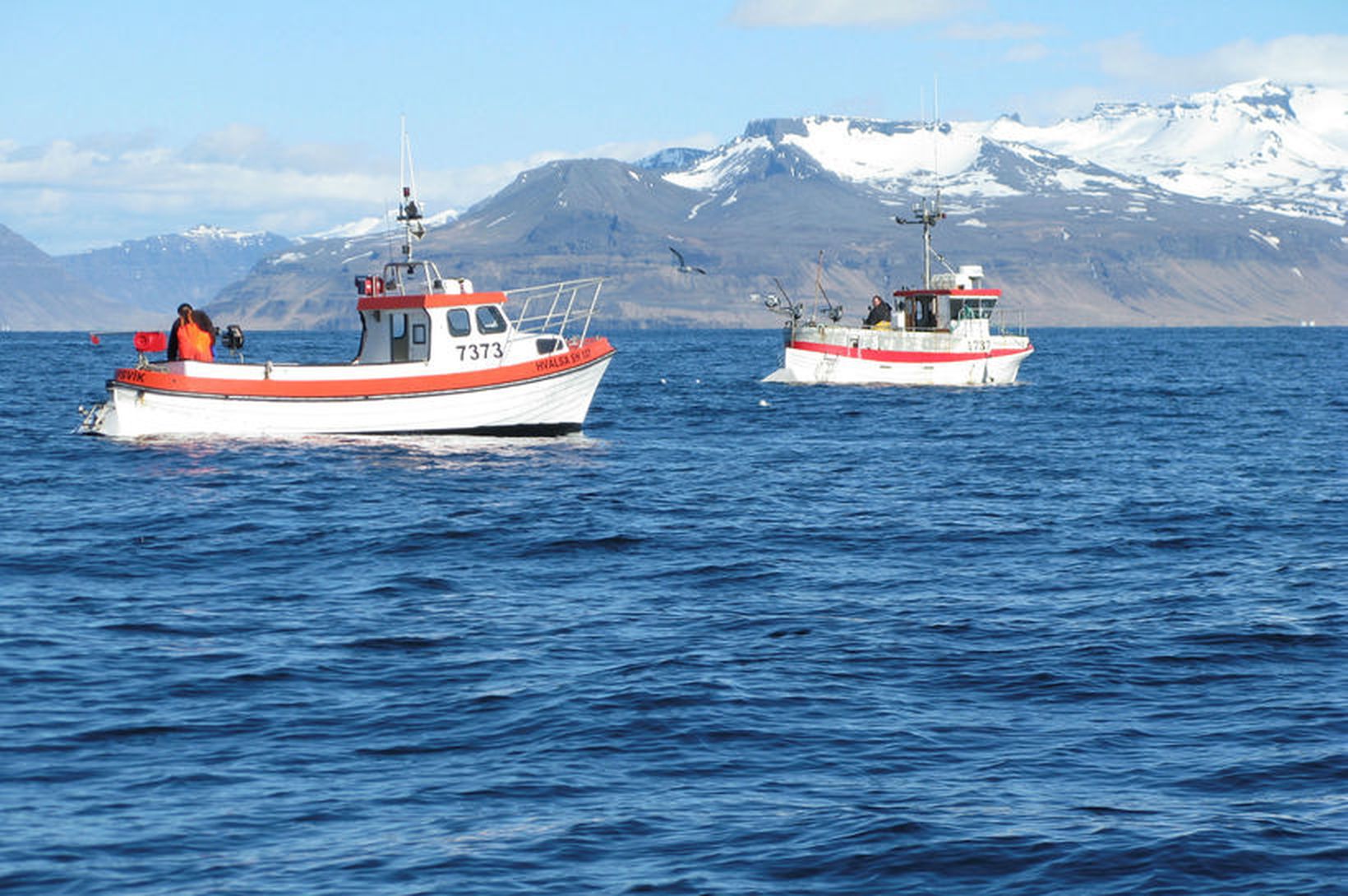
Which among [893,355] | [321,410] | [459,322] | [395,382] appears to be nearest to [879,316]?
[893,355]

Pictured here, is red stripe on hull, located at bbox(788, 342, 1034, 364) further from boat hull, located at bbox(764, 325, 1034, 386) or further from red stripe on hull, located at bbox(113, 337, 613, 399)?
red stripe on hull, located at bbox(113, 337, 613, 399)

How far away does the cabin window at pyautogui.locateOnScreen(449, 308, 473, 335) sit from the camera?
4238 cm

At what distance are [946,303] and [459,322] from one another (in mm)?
40769

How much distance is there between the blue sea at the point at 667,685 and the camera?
12.5m

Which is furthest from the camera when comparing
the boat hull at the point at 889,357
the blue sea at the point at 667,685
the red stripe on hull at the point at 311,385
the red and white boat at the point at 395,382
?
the boat hull at the point at 889,357

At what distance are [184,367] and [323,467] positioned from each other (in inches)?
244

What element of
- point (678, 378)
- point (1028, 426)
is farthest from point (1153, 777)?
point (678, 378)

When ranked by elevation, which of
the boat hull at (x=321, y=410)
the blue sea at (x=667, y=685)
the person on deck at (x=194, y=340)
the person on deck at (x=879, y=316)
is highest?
the person on deck at (x=879, y=316)

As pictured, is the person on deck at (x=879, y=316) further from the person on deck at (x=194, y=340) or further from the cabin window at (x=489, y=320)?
the person on deck at (x=194, y=340)

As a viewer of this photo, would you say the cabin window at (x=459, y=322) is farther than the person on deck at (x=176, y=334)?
Yes

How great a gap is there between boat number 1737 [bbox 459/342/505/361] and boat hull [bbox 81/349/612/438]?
0.83 meters

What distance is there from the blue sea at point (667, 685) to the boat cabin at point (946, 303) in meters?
41.6

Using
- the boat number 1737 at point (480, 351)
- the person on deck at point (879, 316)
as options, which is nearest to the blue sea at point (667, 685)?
the boat number 1737 at point (480, 351)

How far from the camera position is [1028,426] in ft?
181
